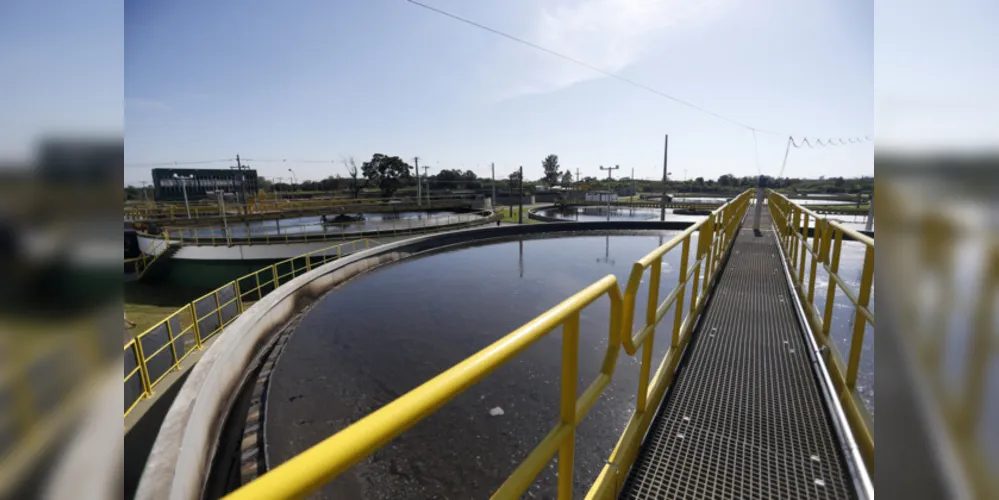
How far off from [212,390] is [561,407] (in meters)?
3.46

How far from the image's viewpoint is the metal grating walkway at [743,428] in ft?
6.44

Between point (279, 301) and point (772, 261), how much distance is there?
24.1ft

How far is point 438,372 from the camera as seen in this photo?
12.7ft

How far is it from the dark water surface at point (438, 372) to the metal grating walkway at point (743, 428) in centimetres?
53

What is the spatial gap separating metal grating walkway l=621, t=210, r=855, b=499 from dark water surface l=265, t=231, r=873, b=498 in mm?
529

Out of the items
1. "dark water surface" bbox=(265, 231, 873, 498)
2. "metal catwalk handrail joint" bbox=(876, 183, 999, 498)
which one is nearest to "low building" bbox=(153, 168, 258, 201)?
"dark water surface" bbox=(265, 231, 873, 498)

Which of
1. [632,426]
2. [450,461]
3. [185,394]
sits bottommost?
[450,461]

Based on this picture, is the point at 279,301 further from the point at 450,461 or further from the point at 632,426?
the point at 632,426

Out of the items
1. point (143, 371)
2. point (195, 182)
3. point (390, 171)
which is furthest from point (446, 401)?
point (390, 171)

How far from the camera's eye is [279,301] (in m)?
5.62

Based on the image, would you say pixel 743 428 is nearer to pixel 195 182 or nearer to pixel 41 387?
pixel 41 387

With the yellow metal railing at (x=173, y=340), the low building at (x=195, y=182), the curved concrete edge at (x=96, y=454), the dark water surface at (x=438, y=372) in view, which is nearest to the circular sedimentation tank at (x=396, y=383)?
the dark water surface at (x=438, y=372)

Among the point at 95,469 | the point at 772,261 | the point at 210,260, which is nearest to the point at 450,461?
the point at 95,469

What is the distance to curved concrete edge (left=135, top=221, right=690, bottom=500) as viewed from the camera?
8.38ft
